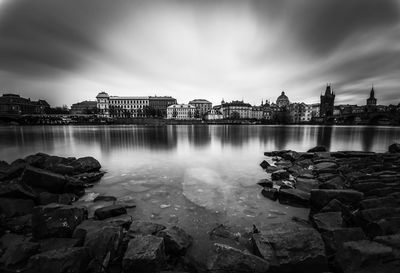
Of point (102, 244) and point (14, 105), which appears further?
point (14, 105)

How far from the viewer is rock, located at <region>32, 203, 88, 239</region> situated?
187 inches

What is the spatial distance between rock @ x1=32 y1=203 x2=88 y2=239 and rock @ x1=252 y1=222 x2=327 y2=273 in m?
4.95

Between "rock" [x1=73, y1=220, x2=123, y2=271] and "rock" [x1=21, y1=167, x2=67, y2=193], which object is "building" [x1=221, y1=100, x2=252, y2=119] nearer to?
"rock" [x1=21, y1=167, x2=67, y2=193]

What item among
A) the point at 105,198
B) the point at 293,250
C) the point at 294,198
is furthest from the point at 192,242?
the point at 105,198

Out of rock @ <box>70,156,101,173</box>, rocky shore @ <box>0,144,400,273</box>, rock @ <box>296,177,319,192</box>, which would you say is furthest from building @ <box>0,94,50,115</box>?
rock @ <box>296,177,319,192</box>

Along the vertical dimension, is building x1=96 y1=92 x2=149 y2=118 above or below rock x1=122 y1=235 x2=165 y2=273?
above

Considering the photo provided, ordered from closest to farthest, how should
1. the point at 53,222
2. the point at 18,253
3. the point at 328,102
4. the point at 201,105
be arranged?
the point at 18,253
the point at 53,222
the point at 328,102
the point at 201,105

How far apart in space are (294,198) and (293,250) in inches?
161

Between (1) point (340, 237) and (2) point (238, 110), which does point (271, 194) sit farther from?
(2) point (238, 110)

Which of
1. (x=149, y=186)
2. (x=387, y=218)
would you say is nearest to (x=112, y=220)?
(x=149, y=186)

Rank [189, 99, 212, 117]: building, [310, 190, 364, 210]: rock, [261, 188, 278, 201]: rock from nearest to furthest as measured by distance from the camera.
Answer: [310, 190, 364, 210]: rock
[261, 188, 278, 201]: rock
[189, 99, 212, 117]: building

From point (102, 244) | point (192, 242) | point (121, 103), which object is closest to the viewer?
point (102, 244)

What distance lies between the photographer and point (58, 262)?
3.56m

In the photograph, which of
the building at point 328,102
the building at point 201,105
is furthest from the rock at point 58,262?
the building at point 328,102
